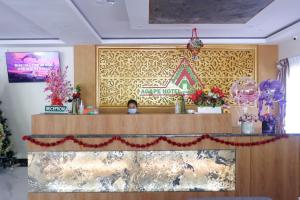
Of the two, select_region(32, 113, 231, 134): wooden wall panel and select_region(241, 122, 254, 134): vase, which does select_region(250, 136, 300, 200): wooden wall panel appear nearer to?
select_region(241, 122, 254, 134): vase

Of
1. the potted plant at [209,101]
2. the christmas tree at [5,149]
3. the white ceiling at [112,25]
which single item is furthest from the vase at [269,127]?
the christmas tree at [5,149]

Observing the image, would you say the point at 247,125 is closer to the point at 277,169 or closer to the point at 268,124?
the point at 268,124

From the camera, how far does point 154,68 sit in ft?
25.8

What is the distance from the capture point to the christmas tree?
7665 mm

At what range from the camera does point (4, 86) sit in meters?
8.34

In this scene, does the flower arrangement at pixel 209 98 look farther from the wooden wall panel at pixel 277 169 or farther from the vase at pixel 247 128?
the wooden wall panel at pixel 277 169

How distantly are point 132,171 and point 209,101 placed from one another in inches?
60.5

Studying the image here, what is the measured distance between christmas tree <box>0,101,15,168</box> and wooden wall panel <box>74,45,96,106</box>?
202 centimetres

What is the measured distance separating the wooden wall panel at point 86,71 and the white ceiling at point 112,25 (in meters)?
0.32

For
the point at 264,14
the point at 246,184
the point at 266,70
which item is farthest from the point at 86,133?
the point at 266,70

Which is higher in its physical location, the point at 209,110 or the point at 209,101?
the point at 209,101

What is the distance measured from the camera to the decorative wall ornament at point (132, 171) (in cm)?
470

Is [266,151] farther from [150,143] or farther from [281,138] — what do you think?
[150,143]

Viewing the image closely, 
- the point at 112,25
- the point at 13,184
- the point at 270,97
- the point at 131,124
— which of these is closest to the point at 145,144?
the point at 131,124
